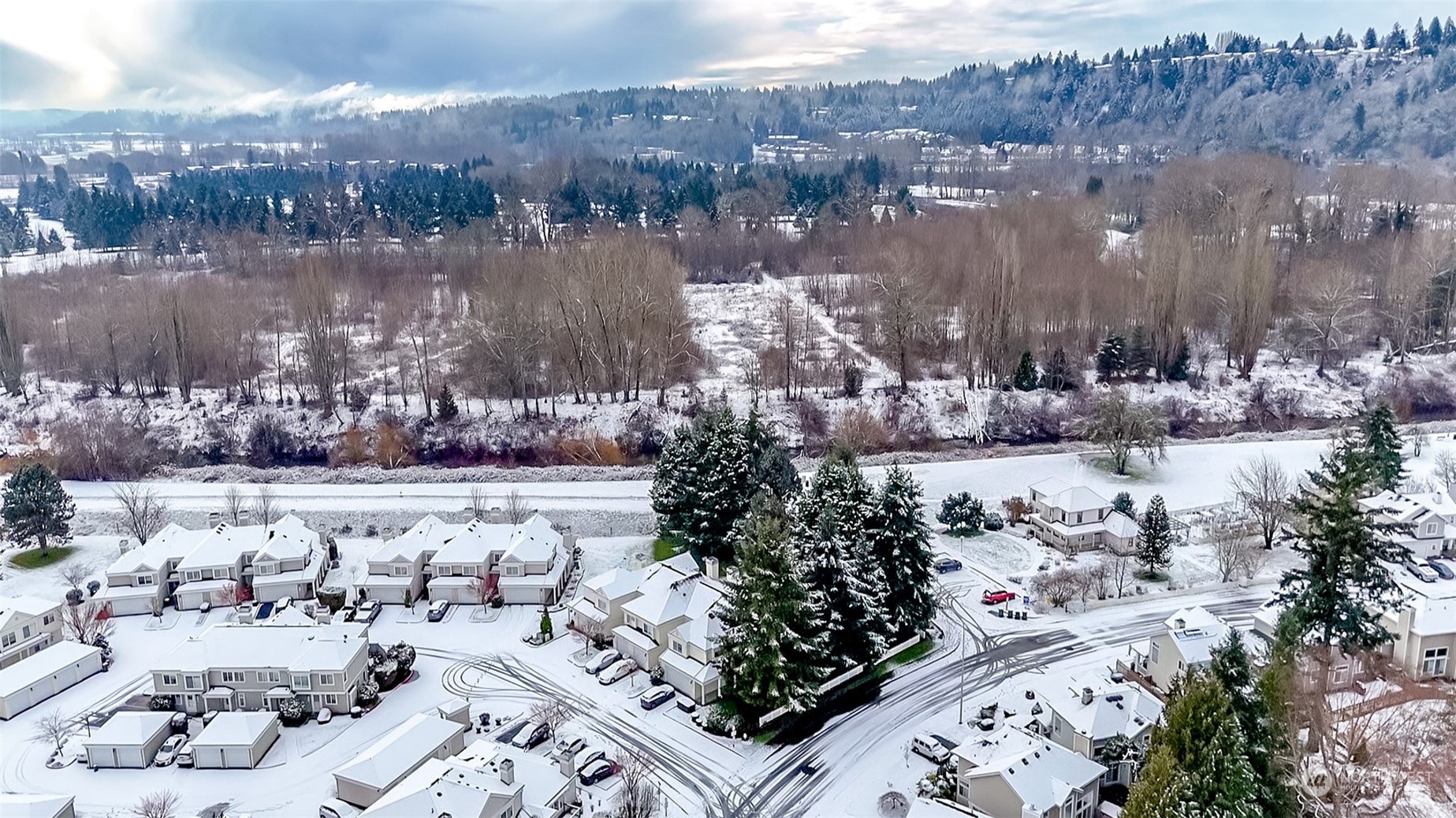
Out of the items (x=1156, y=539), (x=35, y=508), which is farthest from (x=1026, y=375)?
(x=35, y=508)

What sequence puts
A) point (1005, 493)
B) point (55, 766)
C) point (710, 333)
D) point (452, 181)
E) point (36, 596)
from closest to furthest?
point (55, 766) < point (36, 596) < point (1005, 493) < point (710, 333) < point (452, 181)

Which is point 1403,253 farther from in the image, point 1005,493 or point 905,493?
point 905,493

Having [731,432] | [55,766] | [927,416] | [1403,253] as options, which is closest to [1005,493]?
[927,416]

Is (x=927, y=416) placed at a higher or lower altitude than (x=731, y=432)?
lower

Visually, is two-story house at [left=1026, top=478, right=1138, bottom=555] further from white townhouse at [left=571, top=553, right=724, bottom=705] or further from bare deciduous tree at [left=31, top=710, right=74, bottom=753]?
bare deciduous tree at [left=31, top=710, right=74, bottom=753]

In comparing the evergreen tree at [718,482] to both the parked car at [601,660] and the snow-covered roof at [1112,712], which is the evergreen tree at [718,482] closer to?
the parked car at [601,660]
